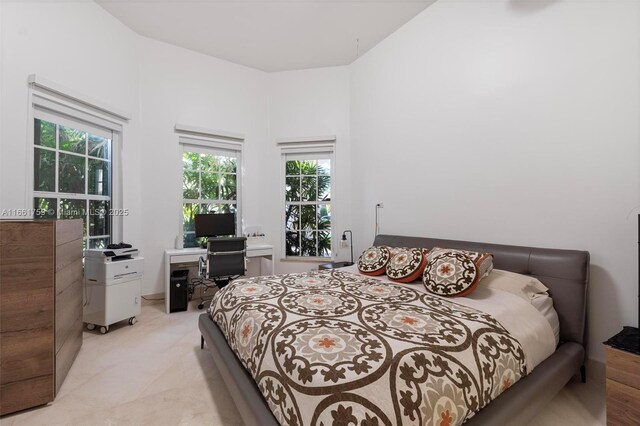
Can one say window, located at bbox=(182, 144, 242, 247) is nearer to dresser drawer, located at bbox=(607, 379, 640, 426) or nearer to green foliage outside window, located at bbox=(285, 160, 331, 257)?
green foliage outside window, located at bbox=(285, 160, 331, 257)

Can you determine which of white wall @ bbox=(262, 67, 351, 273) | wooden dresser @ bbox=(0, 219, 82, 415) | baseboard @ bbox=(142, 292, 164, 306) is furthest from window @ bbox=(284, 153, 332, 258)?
wooden dresser @ bbox=(0, 219, 82, 415)

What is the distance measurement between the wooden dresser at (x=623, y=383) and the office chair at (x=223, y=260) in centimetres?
321

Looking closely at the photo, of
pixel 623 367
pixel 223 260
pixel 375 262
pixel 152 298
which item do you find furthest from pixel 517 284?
pixel 152 298

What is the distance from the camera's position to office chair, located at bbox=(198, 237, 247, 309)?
10.8ft

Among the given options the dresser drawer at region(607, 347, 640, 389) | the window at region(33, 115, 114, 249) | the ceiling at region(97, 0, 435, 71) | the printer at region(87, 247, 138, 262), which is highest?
the ceiling at region(97, 0, 435, 71)

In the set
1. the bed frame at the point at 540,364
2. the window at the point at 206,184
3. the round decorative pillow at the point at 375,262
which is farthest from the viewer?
the window at the point at 206,184

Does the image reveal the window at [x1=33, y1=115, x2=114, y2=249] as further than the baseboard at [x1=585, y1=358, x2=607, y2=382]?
Yes

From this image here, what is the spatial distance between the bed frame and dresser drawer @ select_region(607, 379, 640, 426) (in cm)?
21

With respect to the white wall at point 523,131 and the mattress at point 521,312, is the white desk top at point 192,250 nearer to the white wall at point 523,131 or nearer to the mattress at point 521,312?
the white wall at point 523,131

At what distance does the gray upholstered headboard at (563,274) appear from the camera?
6.15 feet

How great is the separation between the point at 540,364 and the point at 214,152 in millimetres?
4296

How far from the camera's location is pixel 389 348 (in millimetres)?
1146

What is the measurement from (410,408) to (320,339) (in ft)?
1.40

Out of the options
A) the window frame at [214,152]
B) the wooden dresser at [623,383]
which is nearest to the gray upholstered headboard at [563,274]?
the wooden dresser at [623,383]
